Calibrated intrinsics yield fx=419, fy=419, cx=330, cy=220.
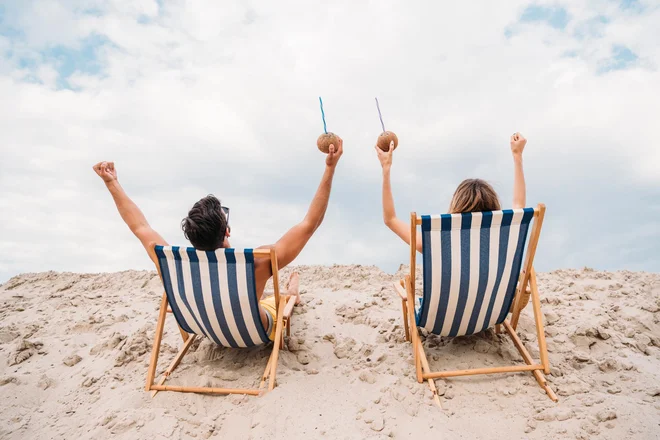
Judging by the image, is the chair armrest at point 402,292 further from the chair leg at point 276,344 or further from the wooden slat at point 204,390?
the wooden slat at point 204,390

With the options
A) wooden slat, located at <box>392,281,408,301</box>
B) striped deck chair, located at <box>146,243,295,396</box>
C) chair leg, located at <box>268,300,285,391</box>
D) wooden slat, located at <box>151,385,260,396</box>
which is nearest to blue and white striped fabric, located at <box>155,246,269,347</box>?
striped deck chair, located at <box>146,243,295,396</box>

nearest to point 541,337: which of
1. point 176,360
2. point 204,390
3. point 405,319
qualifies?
point 405,319

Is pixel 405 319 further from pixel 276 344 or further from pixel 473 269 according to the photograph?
pixel 276 344

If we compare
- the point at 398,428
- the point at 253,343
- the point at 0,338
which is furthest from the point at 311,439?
the point at 0,338

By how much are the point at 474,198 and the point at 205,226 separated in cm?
204

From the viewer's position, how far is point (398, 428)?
2656 millimetres

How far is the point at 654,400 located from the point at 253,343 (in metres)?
2.92

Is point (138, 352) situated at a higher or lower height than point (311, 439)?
higher

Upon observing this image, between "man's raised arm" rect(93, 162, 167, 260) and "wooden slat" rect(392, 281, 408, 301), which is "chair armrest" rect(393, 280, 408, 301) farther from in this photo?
"man's raised arm" rect(93, 162, 167, 260)

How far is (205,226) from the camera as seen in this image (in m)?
3.15

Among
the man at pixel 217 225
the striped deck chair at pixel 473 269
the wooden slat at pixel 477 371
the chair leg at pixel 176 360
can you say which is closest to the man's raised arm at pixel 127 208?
the man at pixel 217 225

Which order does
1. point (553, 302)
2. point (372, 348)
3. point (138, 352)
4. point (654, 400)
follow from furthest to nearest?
point (553, 302), point (138, 352), point (372, 348), point (654, 400)

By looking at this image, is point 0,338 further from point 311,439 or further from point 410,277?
point 410,277

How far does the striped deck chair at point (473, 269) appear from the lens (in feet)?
9.81
